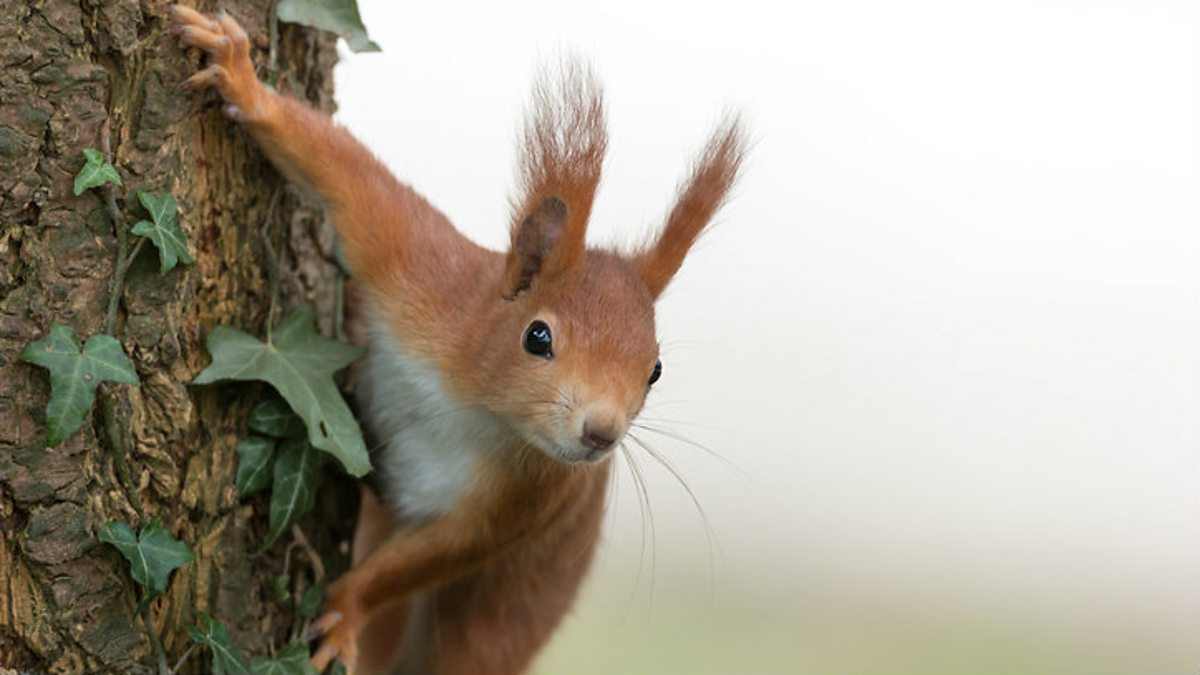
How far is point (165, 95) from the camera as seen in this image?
2178mm

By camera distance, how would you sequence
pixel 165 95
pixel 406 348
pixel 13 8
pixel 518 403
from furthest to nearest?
1. pixel 406 348
2. pixel 518 403
3. pixel 165 95
4. pixel 13 8

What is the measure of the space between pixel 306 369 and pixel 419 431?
0.28 meters

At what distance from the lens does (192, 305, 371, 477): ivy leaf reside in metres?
2.28

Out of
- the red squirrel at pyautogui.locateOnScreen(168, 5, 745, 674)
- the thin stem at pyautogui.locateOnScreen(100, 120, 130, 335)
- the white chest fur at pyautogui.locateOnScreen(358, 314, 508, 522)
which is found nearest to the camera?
the thin stem at pyautogui.locateOnScreen(100, 120, 130, 335)

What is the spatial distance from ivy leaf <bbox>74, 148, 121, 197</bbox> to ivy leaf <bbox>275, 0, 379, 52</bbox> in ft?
1.58

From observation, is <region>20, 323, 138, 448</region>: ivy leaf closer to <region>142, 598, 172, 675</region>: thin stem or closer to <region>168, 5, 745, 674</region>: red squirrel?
<region>142, 598, 172, 675</region>: thin stem

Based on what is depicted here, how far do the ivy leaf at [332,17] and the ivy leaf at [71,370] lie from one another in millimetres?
662

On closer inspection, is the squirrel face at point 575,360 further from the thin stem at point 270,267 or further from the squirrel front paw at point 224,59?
the squirrel front paw at point 224,59

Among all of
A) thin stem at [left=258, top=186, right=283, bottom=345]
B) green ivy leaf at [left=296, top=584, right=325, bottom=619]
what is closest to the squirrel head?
thin stem at [left=258, top=186, right=283, bottom=345]

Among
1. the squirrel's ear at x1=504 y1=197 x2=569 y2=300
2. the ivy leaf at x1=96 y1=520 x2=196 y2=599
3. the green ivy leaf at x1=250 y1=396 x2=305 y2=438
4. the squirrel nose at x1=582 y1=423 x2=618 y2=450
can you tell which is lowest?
the ivy leaf at x1=96 y1=520 x2=196 y2=599

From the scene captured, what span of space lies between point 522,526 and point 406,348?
0.38m

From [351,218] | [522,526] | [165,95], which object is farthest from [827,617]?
[165,95]

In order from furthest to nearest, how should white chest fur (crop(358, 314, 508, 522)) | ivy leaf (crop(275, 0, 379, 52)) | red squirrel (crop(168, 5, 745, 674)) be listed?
white chest fur (crop(358, 314, 508, 522)), ivy leaf (crop(275, 0, 379, 52)), red squirrel (crop(168, 5, 745, 674))

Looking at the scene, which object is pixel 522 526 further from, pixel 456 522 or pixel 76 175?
pixel 76 175
